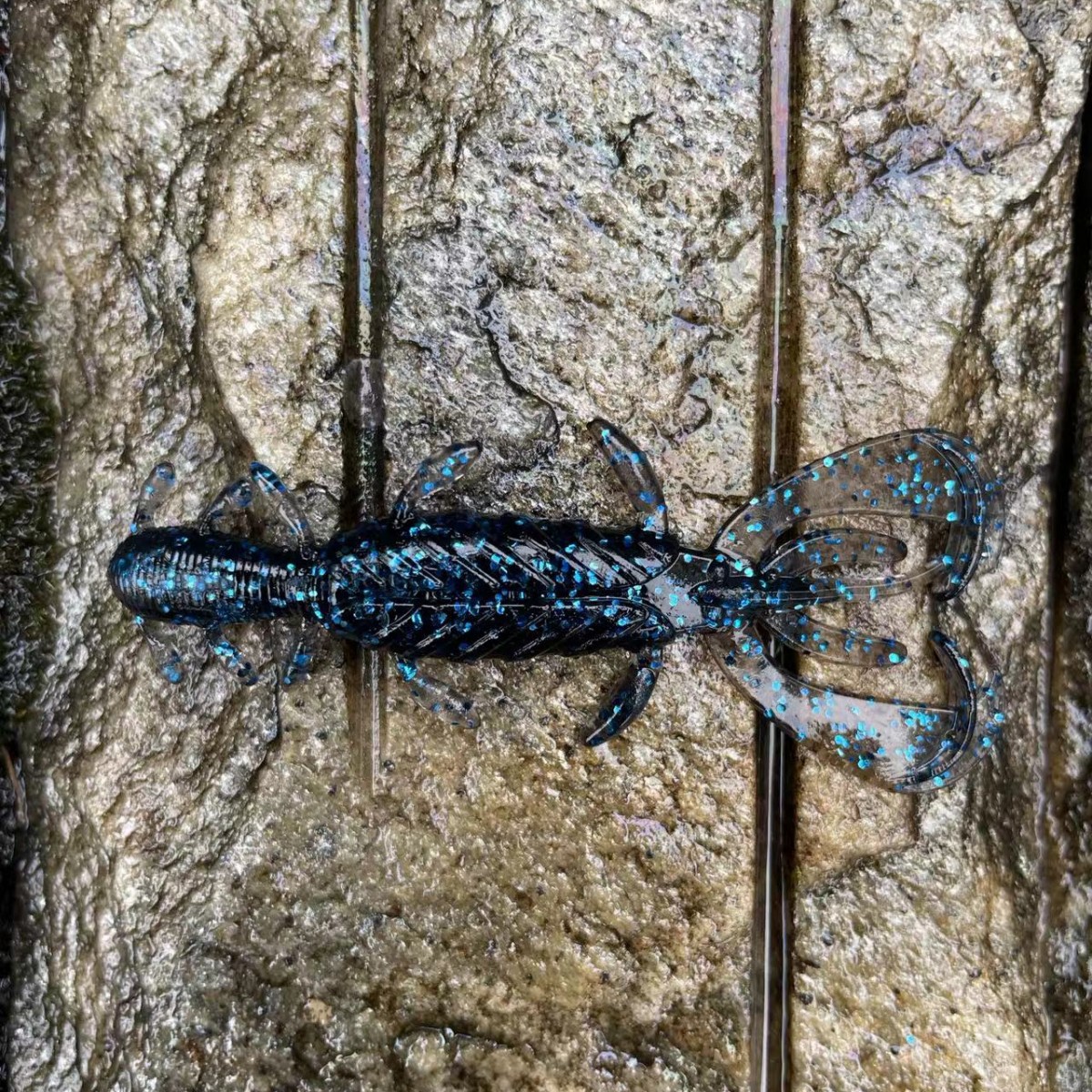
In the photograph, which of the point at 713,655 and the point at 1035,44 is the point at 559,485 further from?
the point at 1035,44

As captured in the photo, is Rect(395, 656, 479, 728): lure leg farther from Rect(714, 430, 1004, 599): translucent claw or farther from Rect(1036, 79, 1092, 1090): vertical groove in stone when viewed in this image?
Rect(1036, 79, 1092, 1090): vertical groove in stone

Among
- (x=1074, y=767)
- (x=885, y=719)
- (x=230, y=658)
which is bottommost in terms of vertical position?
(x=1074, y=767)

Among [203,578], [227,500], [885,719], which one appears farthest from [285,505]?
[885,719]

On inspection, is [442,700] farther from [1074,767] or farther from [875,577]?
[1074,767]

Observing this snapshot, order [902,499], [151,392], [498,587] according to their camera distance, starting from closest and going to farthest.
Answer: [498,587] < [902,499] < [151,392]

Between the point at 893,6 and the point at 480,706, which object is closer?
the point at 893,6

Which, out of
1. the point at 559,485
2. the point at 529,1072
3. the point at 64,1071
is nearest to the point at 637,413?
the point at 559,485

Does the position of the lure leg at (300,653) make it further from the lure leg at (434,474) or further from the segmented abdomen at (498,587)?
the lure leg at (434,474)
